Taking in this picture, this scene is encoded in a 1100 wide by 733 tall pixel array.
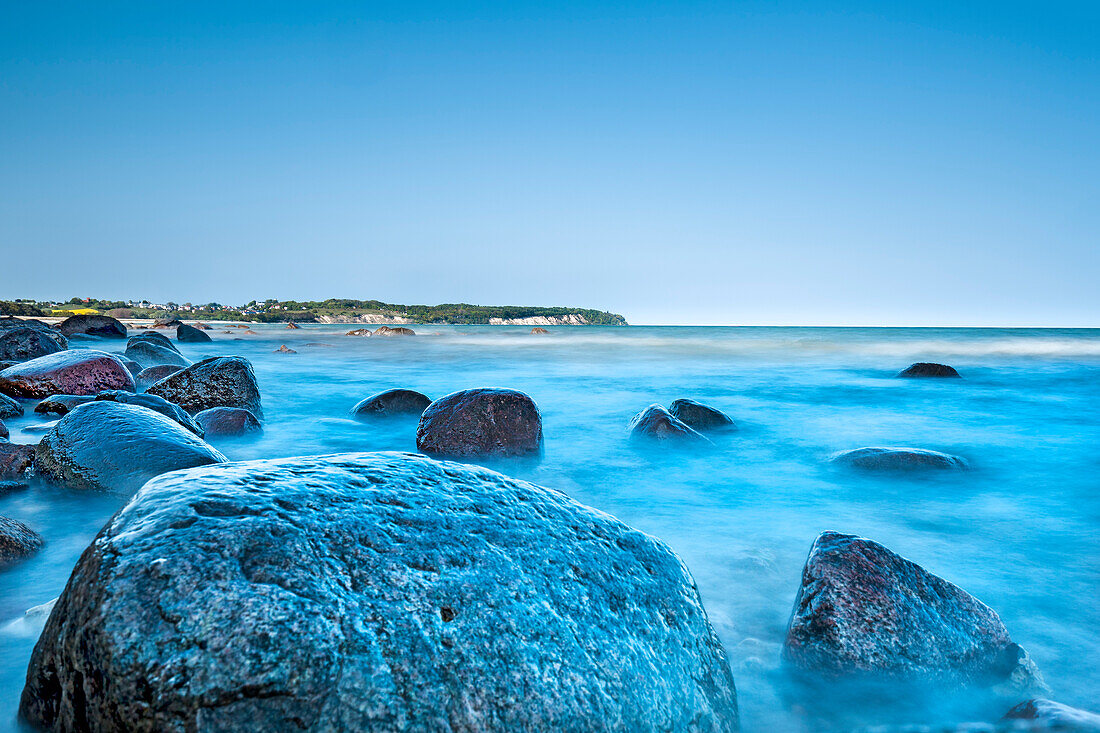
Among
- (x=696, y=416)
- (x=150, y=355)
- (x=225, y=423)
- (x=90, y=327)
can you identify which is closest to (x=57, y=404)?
(x=225, y=423)

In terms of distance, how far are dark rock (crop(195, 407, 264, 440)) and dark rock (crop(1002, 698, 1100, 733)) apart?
6216 mm

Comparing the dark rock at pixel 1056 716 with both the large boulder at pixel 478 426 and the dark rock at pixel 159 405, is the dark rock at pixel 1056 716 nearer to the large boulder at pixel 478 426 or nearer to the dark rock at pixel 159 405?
the large boulder at pixel 478 426

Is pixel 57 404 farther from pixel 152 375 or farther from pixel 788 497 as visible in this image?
pixel 788 497

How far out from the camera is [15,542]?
2.92 m

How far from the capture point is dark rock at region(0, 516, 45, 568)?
2.85 meters

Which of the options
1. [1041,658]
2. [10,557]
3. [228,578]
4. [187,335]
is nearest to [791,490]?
[1041,658]

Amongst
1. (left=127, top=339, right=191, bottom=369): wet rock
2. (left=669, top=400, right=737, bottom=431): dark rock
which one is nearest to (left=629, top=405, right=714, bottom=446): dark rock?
(left=669, top=400, right=737, bottom=431): dark rock

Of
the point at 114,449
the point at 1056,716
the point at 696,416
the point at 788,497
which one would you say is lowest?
the point at 788,497

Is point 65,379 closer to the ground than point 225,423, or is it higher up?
higher up

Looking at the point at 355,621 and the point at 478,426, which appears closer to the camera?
the point at 355,621

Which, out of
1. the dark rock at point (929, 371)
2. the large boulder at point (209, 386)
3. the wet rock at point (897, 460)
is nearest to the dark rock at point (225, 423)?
the large boulder at point (209, 386)

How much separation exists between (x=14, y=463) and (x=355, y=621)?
4237 mm

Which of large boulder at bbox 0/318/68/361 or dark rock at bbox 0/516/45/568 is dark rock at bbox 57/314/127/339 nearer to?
large boulder at bbox 0/318/68/361

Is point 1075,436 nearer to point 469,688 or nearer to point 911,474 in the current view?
point 911,474
